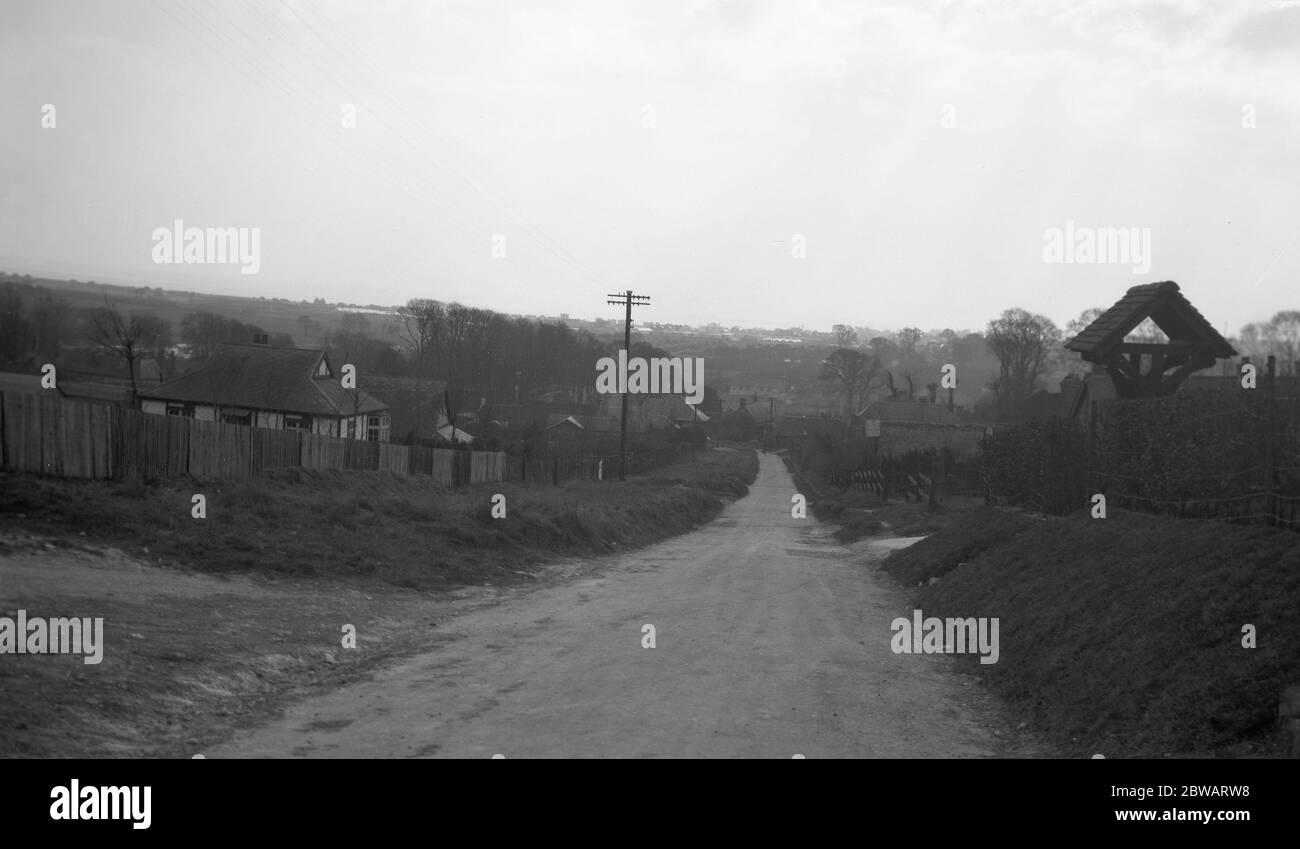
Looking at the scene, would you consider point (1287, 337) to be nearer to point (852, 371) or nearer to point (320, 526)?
point (320, 526)

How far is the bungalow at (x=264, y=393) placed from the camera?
4847 centimetres

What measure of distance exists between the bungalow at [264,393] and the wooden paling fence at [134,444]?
21.9 m

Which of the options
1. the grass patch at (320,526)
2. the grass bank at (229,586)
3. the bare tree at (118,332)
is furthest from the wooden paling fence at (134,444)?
the bare tree at (118,332)

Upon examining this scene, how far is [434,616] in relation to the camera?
47.2ft

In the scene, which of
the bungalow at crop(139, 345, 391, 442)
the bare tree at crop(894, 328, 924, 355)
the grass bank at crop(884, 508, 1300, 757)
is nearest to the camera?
the grass bank at crop(884, 508, 1300, 757)

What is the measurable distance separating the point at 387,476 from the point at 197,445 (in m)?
8.50

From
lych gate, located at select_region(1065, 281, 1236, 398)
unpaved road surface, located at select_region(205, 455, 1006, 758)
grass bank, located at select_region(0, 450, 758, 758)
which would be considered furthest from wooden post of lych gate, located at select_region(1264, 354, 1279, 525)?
grass bank, located at select_region(0, 450, 758, 758)

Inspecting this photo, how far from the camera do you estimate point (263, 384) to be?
49.3m

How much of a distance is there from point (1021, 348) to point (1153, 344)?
3170 inches

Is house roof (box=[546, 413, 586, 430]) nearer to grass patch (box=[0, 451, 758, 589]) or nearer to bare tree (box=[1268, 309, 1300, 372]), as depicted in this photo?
grass patch (box=[0, 451, 758, 589])

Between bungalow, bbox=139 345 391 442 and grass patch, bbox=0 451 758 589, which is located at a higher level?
bungalow, bbox=139 345 391 442

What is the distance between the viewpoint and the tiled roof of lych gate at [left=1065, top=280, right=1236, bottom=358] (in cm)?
1641

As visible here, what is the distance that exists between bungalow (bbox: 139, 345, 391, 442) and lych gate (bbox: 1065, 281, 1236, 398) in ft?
121
